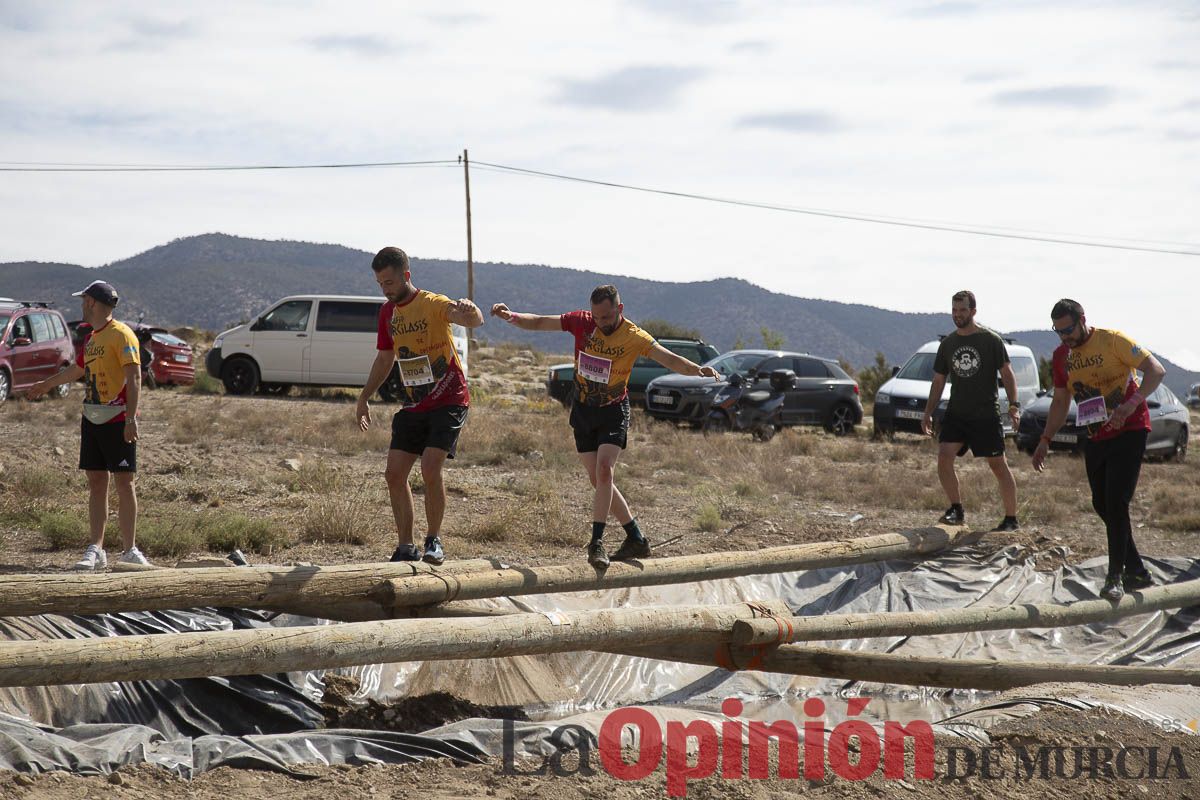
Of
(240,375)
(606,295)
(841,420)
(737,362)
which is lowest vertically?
(841,420)

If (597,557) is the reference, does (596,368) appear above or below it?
above

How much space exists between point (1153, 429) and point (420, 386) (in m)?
16.1

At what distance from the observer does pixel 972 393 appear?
9.61 meters

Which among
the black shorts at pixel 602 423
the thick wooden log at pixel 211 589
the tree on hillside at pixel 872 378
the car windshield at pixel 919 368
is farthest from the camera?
the tree on hillside at pixel 872 378

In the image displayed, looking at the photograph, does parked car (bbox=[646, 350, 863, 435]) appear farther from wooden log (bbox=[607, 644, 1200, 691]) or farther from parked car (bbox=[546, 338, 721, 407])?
wooden log (bbox=[607, 644, 1200, 691])

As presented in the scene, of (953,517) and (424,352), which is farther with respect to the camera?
(953,517)

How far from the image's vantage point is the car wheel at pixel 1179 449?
19688 mm

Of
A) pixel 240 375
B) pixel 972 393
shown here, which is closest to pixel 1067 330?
pixel 972 393

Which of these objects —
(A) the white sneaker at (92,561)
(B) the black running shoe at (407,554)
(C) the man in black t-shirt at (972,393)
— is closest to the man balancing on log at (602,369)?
(B) the black running shoe at (407,554)

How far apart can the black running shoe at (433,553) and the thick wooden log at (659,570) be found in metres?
0.35

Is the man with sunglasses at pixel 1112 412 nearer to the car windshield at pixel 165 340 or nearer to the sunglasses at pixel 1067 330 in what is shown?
the sunglasses at pixel 1067 330

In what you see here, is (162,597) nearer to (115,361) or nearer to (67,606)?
(67,606)

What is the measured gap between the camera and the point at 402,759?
4688 mm

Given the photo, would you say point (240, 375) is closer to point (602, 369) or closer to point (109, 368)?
point (109, 368)
